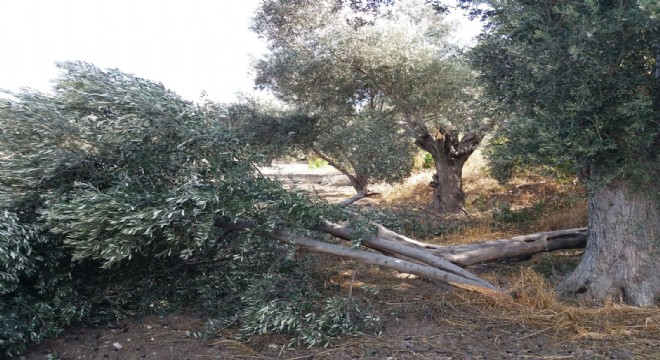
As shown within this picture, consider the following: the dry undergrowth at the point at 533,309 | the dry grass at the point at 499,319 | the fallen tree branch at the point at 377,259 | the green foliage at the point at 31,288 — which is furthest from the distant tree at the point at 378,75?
the green foliage at the point at 31,288

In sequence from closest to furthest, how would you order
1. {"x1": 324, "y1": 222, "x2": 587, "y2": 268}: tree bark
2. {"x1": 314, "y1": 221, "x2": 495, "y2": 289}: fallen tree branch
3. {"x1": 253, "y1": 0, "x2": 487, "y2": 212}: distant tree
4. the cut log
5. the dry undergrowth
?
1. the dry undergrowth
2. {"x1": 314, "y1": 221, "x2": 495, "y2": 289}: fallen tree branch
3. {"x1": 324, "y1": 222, "x2": 587, "y2": 268}: tree bark
4. the cut log
5. {"x1": 253, "y1": 0, "x2": 487, "y2": 212}: distant tree

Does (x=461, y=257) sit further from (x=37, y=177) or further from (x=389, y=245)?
(x=37, y=177)

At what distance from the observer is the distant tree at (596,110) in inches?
178

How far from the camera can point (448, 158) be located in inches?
476

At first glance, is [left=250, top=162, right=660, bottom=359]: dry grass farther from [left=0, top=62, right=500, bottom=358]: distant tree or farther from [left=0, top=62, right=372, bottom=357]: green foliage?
[left=0, top=62, right=372, bottom=357]: green foliage

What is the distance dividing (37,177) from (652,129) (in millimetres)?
5315

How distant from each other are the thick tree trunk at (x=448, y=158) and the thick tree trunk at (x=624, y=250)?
6281mm

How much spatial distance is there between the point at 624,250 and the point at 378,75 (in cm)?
644

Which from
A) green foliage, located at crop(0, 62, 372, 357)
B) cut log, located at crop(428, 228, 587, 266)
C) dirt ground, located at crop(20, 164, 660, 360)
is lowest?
dirt ground, located at crop(20, 164, 660, 360)

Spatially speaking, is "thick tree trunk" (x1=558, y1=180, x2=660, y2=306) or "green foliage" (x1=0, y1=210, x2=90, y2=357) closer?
"green foliage" (x1=0, y1=210, x2=90, y2=357)

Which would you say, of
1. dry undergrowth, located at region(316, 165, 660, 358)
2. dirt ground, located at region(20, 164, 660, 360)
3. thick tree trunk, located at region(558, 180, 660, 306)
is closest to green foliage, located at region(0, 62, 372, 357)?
dirt ground, located at region(20, 164, 660, 360)

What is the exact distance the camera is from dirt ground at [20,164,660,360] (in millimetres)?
4473

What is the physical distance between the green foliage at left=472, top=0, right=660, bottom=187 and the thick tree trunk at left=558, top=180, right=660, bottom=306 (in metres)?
0.27

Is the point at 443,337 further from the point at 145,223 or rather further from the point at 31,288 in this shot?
the point at 31,288
